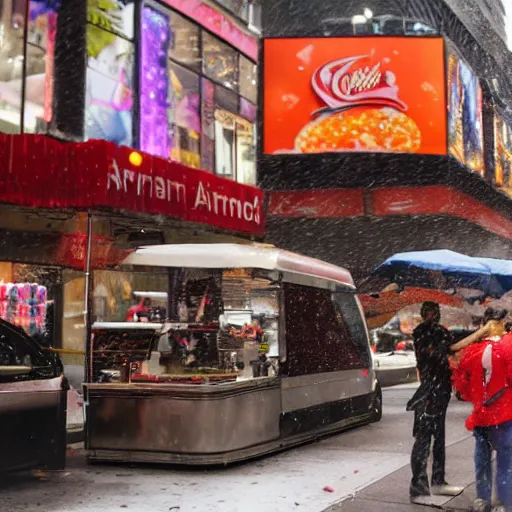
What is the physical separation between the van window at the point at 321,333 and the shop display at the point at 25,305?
18.1 feet

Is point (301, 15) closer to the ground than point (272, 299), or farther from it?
farther from it

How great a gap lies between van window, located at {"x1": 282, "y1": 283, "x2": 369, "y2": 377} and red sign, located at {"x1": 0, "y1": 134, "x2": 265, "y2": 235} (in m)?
3.92

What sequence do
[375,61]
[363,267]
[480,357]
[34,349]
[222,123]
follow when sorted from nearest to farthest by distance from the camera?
[480,357] → [34,349] → [222,123] → [375,61] → [363,267]

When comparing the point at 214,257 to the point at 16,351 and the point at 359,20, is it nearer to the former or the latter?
the point at 16,351

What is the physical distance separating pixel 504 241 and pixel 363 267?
6.57 m

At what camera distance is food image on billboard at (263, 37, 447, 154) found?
22.8 metres

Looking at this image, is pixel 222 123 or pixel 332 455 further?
pixel 222 123

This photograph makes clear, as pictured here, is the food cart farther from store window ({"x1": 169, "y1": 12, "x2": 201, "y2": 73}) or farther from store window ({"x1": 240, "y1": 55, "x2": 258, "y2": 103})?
store window ({"x1": 240, "y1": 55, "x2": 258, "y2": 103})

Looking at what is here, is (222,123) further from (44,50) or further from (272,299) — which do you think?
(272,299)

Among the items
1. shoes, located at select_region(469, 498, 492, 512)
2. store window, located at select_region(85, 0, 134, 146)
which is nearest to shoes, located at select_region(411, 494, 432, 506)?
shoes, located at select_region(469, 498, 492, 512)

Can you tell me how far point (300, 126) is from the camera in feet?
76.3

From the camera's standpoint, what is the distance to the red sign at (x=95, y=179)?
12.8m

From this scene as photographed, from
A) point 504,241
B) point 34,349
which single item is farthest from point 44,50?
point 504,241

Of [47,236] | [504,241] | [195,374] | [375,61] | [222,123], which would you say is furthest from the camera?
[504,241]
